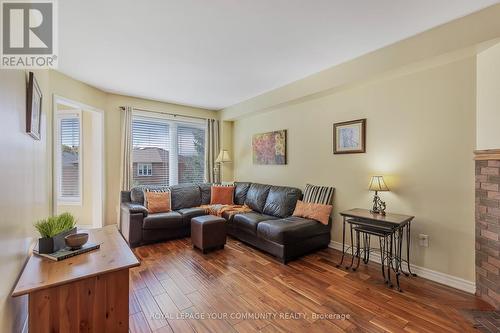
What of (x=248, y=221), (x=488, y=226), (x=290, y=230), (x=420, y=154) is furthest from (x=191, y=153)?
(x=488, y=226)

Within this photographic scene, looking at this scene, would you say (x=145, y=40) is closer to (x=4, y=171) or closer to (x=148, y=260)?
(x=4, y=171)

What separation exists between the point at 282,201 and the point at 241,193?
1158 mm

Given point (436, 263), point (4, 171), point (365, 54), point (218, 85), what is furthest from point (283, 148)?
point (4, 171)

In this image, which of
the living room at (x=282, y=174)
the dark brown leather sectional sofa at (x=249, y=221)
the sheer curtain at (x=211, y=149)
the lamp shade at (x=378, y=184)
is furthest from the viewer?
the sheer curtain at (x=211, y=149)

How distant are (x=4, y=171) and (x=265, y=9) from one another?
2139 millimetres

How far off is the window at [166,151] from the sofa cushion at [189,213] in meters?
1.17

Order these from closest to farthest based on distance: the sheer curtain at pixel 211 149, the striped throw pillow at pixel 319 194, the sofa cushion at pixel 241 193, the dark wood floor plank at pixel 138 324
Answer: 1. the dark wood floor plank at pixel 138 324
2. the striped throw pillow at pixel 319 194
3. the sofa cushion at pixel 241 193
4. the sheer curtain at pixel 211 149

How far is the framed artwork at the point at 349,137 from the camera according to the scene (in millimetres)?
3180

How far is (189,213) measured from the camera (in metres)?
4.11

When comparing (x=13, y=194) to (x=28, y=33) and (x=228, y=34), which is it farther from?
(x=228, y=34)

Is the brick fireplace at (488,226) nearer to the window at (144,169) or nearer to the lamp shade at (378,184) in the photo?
the lamp shade at (378,184)

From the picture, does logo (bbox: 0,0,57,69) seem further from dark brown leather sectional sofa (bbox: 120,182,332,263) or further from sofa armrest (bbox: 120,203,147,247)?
dark brown leather sectional sofa (bbox: 120,182,332,263)

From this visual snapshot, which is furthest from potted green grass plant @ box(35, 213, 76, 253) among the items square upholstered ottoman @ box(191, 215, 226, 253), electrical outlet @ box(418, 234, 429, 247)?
electrical outlet @ box(418, 234, 429, 247)

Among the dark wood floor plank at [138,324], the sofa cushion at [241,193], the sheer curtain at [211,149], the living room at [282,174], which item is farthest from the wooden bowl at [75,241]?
the sheer curtain at [211,149]
